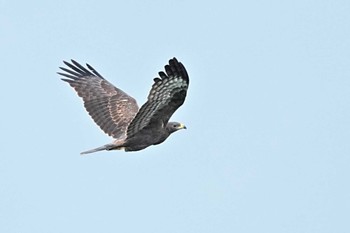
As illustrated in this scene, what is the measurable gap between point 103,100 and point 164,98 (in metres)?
4.62

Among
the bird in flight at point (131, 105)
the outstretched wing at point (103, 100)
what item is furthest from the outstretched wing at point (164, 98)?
the outstretched wing at point (103, 100)

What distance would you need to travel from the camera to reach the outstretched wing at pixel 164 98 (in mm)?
20188

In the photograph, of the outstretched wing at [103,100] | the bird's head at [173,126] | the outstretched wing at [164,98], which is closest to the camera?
the outstretched wing at [164,98]

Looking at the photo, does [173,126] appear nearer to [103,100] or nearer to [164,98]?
[164,98]

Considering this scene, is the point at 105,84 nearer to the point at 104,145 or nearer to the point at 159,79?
the point at 104,145

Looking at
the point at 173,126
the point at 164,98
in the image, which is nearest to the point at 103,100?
the point at 173,126

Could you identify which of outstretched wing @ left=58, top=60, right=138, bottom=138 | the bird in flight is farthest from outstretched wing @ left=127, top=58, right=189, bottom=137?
outstretched wing @ left=58, top=60, right=138, bottom=138

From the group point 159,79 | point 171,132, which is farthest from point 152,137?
point 159,79

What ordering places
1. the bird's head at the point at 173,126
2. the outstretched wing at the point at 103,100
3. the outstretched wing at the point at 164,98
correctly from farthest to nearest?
the outstretched wing at the point at 103,100, the bird's head at the point at 173,126, the outstretched wing at the point at 164,98

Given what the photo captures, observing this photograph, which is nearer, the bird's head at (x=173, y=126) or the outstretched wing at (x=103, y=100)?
the bird's head at (x=173, y=126)

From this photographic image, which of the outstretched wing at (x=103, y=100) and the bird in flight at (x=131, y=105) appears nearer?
the bird in flight at (x=131, y=105)

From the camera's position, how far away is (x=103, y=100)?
25.2 meters

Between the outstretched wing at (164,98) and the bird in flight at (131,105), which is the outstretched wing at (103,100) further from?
the outstretched wing at (164,98)

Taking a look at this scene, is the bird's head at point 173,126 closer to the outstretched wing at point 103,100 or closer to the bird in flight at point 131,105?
the bird in flight at point 131,105
